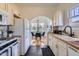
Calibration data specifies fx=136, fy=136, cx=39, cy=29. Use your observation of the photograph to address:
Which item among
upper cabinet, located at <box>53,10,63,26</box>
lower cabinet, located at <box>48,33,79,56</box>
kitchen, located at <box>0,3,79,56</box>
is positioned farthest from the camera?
upper cabinet, located at <box>53,10,63,26</box>

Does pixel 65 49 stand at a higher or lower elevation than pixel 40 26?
lower

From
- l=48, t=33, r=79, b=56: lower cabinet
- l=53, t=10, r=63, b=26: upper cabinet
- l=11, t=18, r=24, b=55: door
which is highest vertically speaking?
l=53, t=10, r=63, b=26: upper cabinet

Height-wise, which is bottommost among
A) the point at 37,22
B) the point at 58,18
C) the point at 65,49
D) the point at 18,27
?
the point at 65,49

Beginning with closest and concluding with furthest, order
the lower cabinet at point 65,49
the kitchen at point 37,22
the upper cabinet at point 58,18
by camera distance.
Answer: the lower cabinet at point 65,49 → the kitchen at point 37,22 → the upper cabinet at point 58,18

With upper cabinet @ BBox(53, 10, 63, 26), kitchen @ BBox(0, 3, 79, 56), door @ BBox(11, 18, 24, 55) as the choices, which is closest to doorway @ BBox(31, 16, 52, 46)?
kitchen @ BBox(0, 3, 79, 56)

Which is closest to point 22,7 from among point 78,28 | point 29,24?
point 29,24

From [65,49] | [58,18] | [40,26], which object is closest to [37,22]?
[40,26]

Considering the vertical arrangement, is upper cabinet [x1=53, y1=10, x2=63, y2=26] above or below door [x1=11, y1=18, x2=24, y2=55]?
above

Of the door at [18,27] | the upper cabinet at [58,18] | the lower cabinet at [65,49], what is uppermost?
the upper cabinet at [58,18]

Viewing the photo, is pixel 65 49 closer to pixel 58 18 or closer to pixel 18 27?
pixel 18 27

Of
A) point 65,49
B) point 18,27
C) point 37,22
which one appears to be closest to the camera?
point 65,49

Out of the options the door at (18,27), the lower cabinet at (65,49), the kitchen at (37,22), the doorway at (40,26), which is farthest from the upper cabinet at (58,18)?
the lower cabinet at (65,49)

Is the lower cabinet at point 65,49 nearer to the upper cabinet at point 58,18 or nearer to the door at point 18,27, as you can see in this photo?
the door at point 18,27

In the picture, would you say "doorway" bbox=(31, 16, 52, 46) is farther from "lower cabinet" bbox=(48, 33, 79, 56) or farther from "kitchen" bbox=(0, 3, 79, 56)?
"lower cabinet" bbox=(48, 33, 79, 56)
